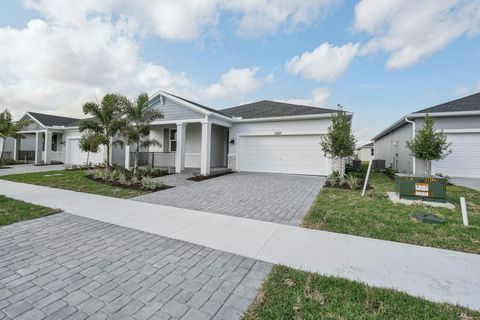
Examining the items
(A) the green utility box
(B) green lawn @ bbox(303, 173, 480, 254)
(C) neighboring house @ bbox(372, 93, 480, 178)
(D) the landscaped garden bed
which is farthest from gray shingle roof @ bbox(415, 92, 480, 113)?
(D) the landscaped garden bed

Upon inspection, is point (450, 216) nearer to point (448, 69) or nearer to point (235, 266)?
point (235, 266)

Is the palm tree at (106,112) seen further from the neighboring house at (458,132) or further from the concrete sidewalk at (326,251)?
the neighboring house at (458,132)

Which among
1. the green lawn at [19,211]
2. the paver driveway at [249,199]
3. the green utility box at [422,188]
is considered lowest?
the green lawn at [19,211]

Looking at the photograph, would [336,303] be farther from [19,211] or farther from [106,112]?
[106,112]

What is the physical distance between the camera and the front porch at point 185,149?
45.2ft

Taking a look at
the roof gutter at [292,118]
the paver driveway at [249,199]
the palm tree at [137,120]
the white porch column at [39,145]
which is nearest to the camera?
the paver driveway at [249,199]

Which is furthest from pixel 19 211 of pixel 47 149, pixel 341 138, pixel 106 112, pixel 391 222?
pixel 47 149

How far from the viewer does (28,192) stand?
8.21 meters

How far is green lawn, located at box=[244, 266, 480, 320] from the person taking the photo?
2234mm

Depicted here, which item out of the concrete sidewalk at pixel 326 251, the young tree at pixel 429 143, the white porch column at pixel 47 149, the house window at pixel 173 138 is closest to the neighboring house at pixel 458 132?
the young tree at pixel 429 143

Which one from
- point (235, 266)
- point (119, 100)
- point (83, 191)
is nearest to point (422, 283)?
point (235, 266)

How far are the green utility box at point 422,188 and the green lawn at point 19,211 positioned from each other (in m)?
10.3

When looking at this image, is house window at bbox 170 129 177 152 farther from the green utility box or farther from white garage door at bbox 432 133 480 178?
white garage door at bbox 432 133 480 178

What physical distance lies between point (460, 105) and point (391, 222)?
11.9 meters
